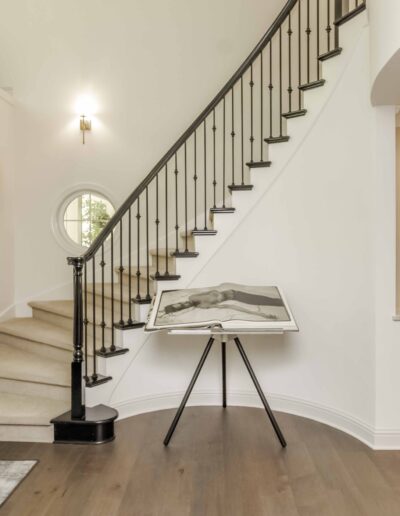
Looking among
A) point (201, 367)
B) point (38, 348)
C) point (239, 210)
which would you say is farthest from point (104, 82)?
point (201, 367)

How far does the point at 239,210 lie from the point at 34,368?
2088mm

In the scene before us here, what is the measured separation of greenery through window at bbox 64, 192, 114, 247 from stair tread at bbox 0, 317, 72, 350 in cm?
116

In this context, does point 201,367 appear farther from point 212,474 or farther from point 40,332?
point 40,332

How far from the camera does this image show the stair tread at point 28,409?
308cm

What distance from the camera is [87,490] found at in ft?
8.09

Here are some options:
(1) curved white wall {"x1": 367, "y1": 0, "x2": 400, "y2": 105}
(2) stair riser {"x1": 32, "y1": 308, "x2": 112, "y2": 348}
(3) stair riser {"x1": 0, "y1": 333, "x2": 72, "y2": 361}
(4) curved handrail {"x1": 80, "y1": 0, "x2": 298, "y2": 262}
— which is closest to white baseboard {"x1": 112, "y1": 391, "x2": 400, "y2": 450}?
(2) stair riser {"x1": 32, "y1": 308, "x2": 112, "y2": 348}

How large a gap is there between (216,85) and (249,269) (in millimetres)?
2553

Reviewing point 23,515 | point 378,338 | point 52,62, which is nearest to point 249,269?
point 378,338

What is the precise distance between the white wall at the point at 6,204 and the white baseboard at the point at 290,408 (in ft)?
6.70

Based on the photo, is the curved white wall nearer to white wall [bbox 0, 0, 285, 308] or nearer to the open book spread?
the open book spread

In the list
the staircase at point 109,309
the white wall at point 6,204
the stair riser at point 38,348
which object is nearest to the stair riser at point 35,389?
the staircase at point 109,309

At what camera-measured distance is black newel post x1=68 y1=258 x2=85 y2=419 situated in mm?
3096

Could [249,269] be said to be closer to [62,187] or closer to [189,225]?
[189,225]

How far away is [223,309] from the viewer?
2.96 m
